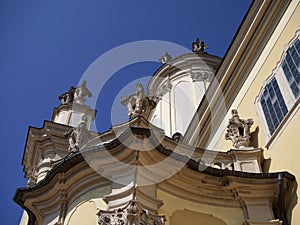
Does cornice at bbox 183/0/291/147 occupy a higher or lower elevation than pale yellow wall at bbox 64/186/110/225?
higher

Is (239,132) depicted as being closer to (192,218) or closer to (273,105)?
(273,105)

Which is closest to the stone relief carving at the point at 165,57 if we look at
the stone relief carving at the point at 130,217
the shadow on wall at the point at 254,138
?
the shadow on wall at the point at 254,138

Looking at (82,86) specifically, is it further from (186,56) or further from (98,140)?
(98,140)

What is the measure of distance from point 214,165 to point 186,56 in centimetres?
1360

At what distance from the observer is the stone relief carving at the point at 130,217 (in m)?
8.11

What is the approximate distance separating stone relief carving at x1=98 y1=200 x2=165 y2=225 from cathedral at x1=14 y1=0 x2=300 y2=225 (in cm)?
2

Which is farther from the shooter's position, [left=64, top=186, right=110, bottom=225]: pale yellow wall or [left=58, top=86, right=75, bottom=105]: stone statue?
[left=58, top=86, right=75, bottom=105]: stone statue

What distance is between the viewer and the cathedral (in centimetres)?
915

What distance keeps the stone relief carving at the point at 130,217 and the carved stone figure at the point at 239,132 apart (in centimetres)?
407

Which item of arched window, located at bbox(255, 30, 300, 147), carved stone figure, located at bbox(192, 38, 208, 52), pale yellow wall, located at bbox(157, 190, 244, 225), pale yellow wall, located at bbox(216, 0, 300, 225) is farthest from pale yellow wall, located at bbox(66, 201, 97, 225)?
carved stone figure, located at bbox(192, 38, 208, 52)

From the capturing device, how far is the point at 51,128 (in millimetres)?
17906

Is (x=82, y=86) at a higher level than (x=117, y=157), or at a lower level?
higher

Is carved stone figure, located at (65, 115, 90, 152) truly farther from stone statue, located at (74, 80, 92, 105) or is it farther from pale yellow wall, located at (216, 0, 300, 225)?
stone statue, located at (74, 80, 92, 105)

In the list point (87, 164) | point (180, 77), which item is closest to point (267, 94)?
point (87, 164)
